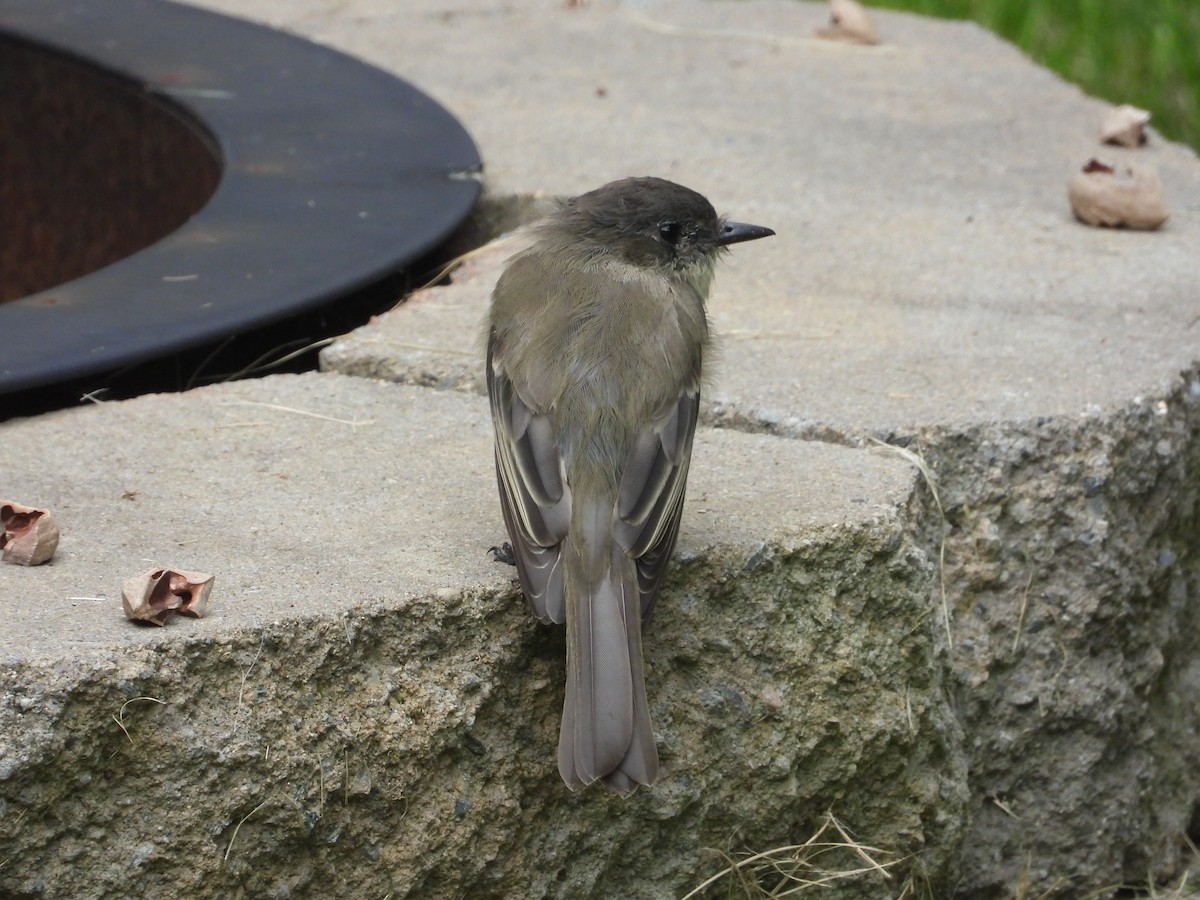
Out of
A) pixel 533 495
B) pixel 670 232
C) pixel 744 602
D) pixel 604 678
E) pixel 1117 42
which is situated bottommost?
pixel 1117 42

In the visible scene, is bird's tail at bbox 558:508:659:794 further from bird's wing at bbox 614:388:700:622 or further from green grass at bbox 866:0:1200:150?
green grass at bbox 866:0:1200:150

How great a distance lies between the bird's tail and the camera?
8.85 ft

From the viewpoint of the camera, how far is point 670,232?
364cm

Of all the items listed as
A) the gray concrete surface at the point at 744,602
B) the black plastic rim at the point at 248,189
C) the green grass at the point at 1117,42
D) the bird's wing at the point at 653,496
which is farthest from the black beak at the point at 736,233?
the green grass at the point at 1117,42

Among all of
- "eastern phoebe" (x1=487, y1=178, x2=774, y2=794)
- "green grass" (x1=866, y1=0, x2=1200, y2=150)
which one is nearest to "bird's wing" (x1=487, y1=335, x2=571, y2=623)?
"eastern phoebe" (x1=487, y1=178, x2=774, y2=794)

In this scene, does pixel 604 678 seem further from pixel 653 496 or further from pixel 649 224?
pixel 649 224

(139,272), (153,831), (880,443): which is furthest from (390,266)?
(153,831)

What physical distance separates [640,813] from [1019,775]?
100 centimetres

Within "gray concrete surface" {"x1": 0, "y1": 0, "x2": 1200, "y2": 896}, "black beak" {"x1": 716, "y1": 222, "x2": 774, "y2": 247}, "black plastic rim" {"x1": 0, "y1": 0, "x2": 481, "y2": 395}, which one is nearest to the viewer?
"gray concrete surface" {"x1": 0, "y1": 0, "x2": 1200, "y2": 896}

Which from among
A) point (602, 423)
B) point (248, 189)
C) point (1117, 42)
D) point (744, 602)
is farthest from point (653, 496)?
point (1117, 42)

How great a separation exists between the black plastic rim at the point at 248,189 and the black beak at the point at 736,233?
1000 millimetres

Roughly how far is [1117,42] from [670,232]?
18.7 feet

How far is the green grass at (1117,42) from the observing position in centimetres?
790

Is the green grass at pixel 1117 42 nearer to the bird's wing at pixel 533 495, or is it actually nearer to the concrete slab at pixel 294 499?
the concrete slab at pixel 294 499
